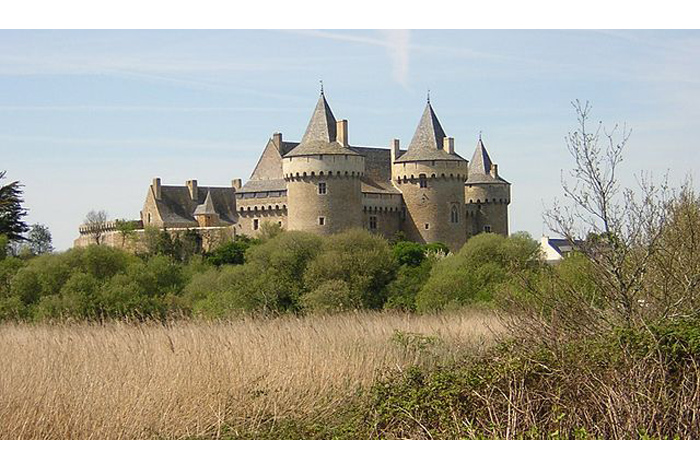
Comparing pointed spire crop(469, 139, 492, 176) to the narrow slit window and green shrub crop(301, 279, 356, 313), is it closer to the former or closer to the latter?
the narrow slit window

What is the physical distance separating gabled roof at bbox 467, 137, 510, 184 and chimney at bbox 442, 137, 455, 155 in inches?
134

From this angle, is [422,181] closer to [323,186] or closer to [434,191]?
[434,191]

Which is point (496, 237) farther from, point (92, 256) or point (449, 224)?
point (449, 224)

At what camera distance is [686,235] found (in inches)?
400

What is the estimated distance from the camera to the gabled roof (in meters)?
53.5

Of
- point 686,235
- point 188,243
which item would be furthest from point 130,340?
point 188,243

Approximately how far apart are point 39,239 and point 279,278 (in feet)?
55.2

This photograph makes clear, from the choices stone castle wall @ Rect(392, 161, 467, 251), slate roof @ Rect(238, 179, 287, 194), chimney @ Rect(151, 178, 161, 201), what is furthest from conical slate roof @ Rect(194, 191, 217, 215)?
stone castle wall @ Rect(392, 161, 467, 251)

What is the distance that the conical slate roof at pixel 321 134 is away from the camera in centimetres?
4706

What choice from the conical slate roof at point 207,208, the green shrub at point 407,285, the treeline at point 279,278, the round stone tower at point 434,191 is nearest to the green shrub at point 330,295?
the treeline at point 279,278

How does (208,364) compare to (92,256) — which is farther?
(92,256)

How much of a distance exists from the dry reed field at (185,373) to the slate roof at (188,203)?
47063mm
